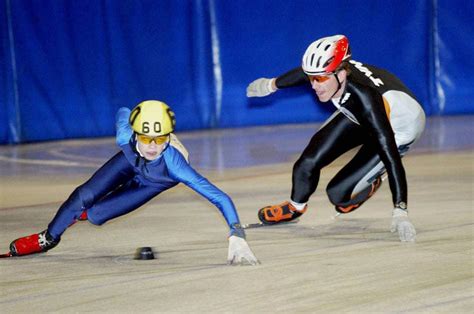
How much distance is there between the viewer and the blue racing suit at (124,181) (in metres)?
5.72

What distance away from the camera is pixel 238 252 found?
5.45 metres

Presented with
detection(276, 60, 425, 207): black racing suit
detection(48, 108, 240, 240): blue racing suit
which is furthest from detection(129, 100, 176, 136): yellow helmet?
detection(276, 60, 425, 207): black racing suit

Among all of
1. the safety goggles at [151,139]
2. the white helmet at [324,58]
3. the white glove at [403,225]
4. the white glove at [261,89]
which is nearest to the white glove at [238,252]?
the safety goggles at [151,139]

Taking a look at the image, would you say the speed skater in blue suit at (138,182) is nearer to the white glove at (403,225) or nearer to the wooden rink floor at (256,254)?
the wooden rink floor at (256,254)

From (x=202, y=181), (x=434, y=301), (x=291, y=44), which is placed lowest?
(x=434, y=301)

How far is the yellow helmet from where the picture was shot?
5438mm

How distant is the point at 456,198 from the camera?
767 centimetres

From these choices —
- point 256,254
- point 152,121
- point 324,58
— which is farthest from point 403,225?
point 152,121

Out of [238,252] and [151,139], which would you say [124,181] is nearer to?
[151,139]

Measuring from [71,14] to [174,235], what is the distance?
22.7 feet

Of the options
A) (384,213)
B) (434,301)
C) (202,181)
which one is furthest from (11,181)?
(434,301)

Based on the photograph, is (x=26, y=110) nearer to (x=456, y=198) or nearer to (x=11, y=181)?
(x=11, y=181)

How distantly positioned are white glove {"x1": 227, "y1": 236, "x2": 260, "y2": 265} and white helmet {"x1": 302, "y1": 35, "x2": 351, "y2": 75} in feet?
4.07

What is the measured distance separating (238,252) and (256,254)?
1.46ft
